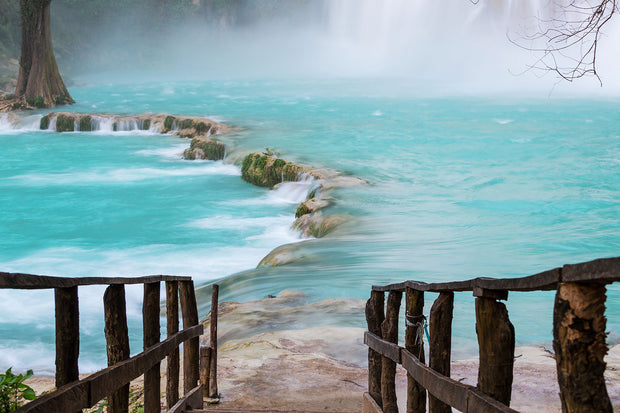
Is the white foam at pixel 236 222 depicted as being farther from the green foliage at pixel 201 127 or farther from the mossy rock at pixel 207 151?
the green foliage at pixel 201 127

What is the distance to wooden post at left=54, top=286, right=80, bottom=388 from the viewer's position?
274 cm

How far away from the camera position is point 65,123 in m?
29.4

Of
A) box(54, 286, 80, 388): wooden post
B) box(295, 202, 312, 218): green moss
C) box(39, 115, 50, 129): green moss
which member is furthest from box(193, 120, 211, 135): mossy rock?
box(54, 286, 80, 388): wooden post

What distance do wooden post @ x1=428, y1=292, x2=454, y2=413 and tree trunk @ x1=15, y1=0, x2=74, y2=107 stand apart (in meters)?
32.5

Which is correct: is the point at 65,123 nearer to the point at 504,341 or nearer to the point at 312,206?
the point at 312,206

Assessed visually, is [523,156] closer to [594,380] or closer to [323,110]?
[323,110]

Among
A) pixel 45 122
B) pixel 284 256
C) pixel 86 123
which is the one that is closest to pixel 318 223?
pixel 284 256

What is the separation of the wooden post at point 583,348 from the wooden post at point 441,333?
45.1 inches

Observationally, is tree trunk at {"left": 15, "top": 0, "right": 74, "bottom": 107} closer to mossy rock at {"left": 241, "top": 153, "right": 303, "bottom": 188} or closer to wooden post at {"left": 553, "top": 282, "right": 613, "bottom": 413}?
mossy rock at {"left": 241, "top": 153, "right": 303, "bottom": 188}

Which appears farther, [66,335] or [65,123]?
[65,123]

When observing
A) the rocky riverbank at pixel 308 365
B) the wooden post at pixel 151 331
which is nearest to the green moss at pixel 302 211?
the rocky riverbank at pixel 308 365

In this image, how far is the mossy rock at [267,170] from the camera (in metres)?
18.9

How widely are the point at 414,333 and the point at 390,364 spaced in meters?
0.65

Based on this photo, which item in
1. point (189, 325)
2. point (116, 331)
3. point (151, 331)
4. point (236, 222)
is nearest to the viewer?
point (116, 331)
